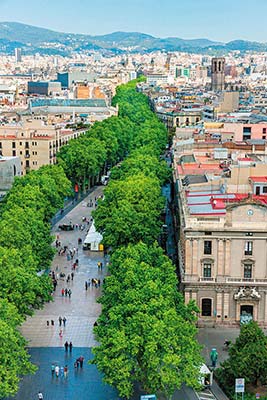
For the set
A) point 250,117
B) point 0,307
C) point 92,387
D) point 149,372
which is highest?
point 250,117

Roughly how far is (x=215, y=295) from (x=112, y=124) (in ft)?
294

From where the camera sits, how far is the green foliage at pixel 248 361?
4188 cm

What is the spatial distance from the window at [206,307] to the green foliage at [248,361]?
1054 cm

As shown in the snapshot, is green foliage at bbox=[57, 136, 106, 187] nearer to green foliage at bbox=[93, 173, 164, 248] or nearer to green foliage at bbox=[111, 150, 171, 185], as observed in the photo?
green foliage at bbox=[111, 150, 171, 185]

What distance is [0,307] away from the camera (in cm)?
4106

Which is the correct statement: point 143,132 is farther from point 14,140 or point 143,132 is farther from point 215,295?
point 215,295

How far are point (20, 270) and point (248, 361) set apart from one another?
15949 millimetres

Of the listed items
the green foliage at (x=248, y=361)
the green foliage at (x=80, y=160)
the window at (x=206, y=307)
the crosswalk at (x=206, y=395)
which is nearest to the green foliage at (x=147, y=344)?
the crosswalk at (x=206, y=395)

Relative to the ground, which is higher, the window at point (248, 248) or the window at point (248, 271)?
the window at point (248, 248)

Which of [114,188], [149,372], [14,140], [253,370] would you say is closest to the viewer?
[149,372]

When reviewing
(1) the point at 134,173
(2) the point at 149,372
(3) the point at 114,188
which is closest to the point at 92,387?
(2) the point at 149,372

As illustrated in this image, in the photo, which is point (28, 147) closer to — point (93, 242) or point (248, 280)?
point (93, 242)

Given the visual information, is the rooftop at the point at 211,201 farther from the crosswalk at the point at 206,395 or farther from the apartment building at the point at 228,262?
the crosswalk at the point at 206,395

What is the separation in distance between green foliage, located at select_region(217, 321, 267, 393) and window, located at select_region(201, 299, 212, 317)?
1054 centimetres
